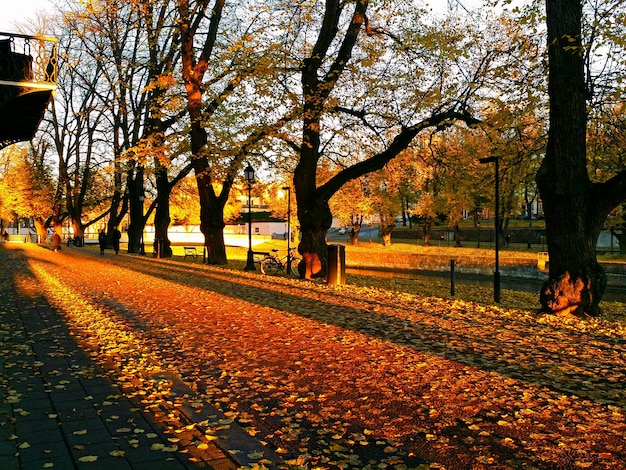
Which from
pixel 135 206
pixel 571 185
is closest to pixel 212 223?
pixel 135 206

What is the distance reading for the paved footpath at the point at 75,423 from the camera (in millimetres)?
3750

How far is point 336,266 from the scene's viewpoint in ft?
50.0

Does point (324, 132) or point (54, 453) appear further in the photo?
→ point (324, 132)

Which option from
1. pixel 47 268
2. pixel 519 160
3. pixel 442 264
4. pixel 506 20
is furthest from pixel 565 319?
pixel 442 264

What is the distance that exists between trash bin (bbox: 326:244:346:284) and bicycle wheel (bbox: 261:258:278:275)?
185 inches

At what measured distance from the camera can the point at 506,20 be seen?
15227 millimetres

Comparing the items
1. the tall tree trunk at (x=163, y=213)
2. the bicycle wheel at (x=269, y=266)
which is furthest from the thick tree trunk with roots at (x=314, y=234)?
the tall tree trunk at (x=163, y=213)

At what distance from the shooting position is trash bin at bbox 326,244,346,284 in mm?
15211

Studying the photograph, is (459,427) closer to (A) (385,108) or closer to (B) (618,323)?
(B) (618,323)

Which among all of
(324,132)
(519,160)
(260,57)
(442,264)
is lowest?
(442,264)

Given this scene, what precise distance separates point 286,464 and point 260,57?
1514cm

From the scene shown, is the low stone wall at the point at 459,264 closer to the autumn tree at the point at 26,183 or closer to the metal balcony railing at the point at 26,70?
the metal balcony railing at the point at 26,70

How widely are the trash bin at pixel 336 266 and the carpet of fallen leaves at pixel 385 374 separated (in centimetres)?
339

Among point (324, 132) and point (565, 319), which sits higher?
point (324, 132)
